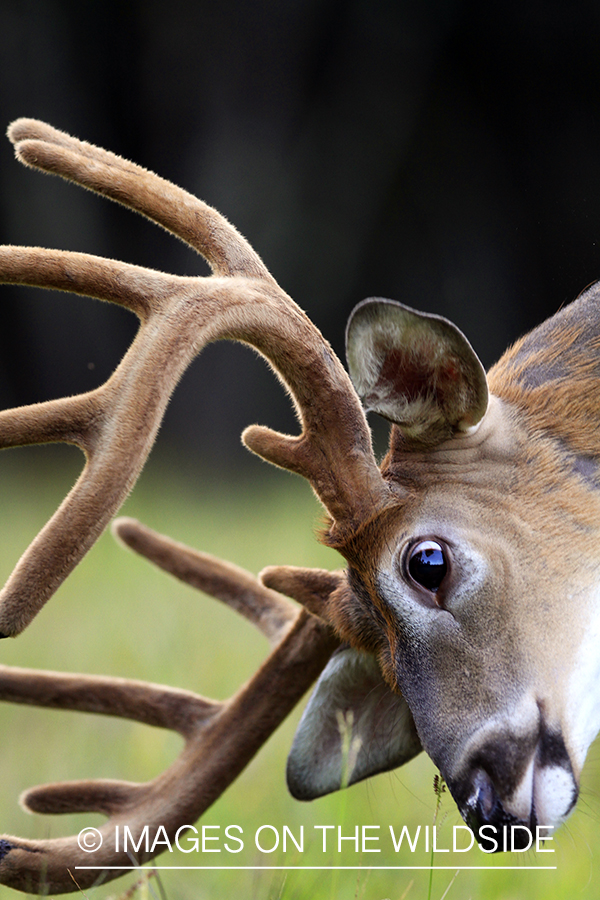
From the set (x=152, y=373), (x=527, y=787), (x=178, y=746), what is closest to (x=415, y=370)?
(x=152, y=373)

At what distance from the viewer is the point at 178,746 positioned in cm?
313

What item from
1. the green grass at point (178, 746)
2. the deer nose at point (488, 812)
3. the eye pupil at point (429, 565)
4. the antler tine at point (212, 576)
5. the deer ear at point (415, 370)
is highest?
the deer ear at point (415, 370)

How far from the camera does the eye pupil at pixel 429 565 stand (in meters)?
1.52

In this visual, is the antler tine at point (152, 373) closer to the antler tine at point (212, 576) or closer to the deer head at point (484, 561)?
the deer head at point (484, 561)

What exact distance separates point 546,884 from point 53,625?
274cm

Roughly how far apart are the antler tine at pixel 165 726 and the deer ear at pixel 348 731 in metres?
0.09

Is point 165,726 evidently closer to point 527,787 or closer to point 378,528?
point 378,528

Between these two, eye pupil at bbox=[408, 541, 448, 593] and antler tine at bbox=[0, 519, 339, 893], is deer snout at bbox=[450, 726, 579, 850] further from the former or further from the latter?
antler tine at bbox=[0, 519, 339, 893]

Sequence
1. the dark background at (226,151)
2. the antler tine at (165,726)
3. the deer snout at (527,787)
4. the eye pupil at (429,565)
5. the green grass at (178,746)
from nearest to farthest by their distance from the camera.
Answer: the deer snout at (527,787) < the eye pupil at (429,565) < the antler tine at (165,726) < the green grass at (178,746) < the dark background at (226,151)

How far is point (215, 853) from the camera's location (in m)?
2.41

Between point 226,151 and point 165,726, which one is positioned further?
point 226,151

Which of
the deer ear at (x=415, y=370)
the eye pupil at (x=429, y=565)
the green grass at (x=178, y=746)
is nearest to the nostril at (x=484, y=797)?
the green grass at (x=178, y=746)

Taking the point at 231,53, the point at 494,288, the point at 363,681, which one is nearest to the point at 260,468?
the point at 231,53

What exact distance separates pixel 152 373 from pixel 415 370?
0.45 metres
